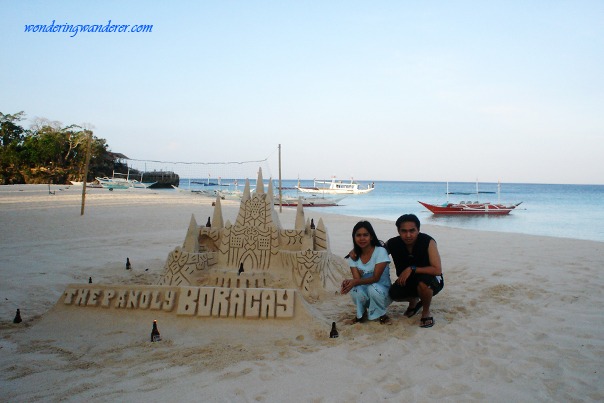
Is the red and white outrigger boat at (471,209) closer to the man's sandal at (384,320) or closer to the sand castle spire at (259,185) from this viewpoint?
the sand castle spire at (259,185)

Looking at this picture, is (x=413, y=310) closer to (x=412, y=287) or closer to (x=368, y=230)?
(x=412, y=287)

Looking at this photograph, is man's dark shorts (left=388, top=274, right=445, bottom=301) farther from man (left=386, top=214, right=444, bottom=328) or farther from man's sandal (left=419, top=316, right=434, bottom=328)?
man's sandal (left=419, top=316, right=434, bottom=328)

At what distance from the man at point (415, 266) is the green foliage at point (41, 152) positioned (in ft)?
134

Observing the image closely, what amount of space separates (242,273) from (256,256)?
1.09 feet

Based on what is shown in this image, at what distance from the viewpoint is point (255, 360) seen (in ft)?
→ 11.4

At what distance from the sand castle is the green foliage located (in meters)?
38.4

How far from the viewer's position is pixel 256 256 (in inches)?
230

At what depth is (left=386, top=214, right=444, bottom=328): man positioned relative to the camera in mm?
4215

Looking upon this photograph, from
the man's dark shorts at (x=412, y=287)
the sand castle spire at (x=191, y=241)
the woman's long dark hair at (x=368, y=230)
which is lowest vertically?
the man's dark shorts at (x=412, y=287)

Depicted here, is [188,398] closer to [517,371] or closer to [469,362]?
[469,362]

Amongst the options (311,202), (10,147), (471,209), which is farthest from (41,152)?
(471,209)

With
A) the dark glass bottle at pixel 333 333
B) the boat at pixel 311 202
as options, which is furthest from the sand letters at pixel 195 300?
the boat at pixel 311 202

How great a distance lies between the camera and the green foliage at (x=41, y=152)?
40.1 metres

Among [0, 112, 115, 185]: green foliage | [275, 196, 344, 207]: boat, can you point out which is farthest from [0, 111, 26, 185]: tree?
[275, 196, 344, 207]: boat
